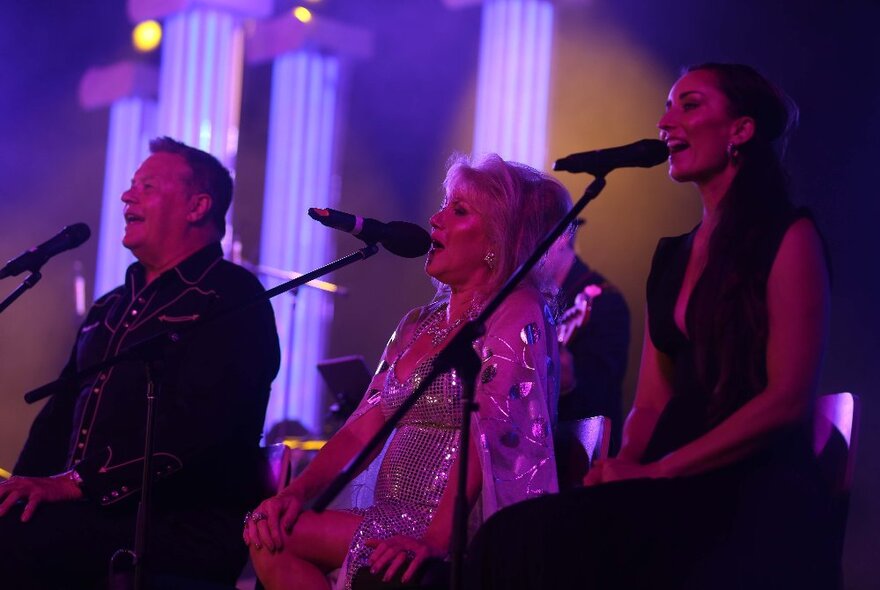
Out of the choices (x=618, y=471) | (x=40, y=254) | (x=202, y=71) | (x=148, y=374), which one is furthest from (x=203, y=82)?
(x=618, y=471)

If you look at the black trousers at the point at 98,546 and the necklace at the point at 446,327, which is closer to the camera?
the necklace at the point at 446,327

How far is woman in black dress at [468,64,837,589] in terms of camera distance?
2.01 m

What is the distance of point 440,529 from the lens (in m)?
2.45

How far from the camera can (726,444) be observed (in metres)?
2.05

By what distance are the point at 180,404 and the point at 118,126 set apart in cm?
462

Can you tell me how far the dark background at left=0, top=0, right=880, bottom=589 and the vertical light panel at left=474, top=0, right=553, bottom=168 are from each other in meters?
0.09

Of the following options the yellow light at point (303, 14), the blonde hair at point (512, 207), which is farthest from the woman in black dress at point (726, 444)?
the yellow light at point (303, 14)

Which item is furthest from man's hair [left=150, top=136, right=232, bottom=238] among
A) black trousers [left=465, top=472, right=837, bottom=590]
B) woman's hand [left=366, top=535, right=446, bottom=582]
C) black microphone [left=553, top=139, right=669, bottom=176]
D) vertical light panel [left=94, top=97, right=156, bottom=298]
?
vertical light panel [left=94, top=97, right=156, bottom=298]

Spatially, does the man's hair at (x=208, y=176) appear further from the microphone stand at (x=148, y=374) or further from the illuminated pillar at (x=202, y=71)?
the illuminated pillar at (x=202, y=71)

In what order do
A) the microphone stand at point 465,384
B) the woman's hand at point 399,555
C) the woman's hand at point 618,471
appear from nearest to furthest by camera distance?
1. the microphone stand at point 465,384
2. the woman's hand at point 618,471
3. the woman's hand at point 399,555

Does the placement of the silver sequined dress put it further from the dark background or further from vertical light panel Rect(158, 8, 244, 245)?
vertical light panel Rect(158, 8, 244, 245)

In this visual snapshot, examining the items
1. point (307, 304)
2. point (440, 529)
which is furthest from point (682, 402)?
point (307, 304)

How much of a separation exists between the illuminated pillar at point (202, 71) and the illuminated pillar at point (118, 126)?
0.80 feet

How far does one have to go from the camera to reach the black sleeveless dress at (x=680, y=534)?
6.59 feet
